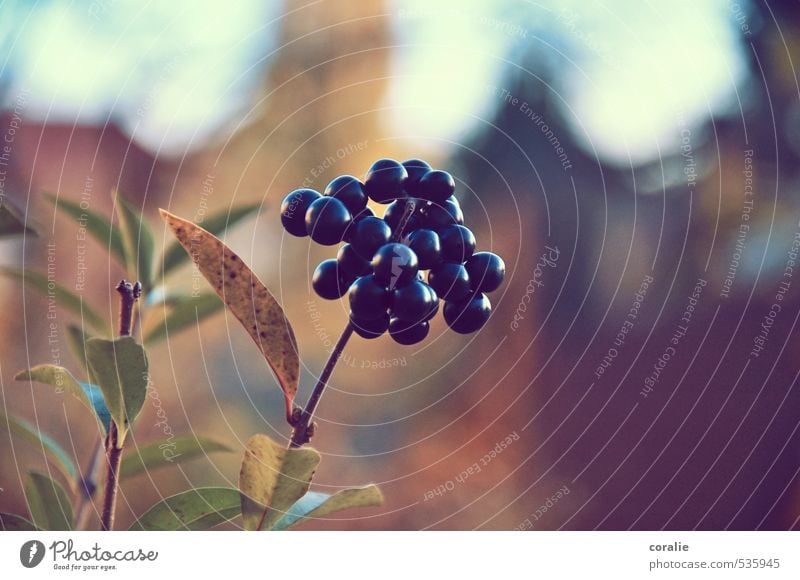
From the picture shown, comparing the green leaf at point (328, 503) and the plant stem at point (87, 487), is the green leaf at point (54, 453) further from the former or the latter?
the green leaf at point (328, 503)

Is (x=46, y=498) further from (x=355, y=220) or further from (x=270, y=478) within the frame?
(x=355, y=220)

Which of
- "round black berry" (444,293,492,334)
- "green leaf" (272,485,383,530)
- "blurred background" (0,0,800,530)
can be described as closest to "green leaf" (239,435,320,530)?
"green leaf" (272,485,383,530)

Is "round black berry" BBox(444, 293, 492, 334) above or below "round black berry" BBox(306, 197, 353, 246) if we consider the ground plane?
below

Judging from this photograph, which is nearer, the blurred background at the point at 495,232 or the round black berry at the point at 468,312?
the round black berry at the point at 468,312

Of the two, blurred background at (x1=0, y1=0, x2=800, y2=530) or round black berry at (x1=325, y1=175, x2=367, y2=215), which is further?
blurred background at (x1=0, y1=0, x2=800, y2=530)

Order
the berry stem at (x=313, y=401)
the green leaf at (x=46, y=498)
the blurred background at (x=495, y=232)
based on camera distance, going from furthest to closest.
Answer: the blurred background at (x=495, y=232) → the green leaf at (x=46, y=498) → the berry stem at (x=313, y=401)

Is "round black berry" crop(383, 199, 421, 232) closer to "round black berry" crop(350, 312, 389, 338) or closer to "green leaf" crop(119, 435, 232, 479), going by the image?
"round black berry" crop(350, 312, 389, 338)

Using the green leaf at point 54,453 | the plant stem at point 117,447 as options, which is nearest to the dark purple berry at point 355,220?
the plant stem at point 117,447
